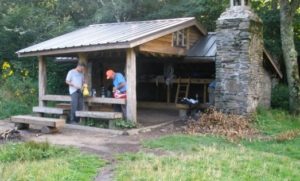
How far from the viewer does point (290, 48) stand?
48.6 feet

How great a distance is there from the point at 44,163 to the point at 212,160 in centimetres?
313

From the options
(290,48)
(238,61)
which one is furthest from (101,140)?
(290,48)

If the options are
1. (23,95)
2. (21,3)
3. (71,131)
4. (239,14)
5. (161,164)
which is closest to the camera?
(161,164)

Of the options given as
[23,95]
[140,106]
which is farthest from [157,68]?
[23,95]

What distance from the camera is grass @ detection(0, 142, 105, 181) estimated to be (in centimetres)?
709

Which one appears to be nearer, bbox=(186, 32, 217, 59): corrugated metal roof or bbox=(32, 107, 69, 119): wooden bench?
bbox=(32, 107, 69, 119): wooden bench

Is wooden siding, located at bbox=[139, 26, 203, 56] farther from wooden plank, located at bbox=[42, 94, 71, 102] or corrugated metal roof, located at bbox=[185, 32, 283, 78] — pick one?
wooden plank, located at bbox=[42, 94, 71, 102]

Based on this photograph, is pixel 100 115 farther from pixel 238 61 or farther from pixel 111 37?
pixel 238 61

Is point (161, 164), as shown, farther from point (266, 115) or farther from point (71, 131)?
point (266, 115)

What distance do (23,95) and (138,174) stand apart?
39.8 feet

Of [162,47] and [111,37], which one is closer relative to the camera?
[111,37]

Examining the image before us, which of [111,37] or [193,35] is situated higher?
[193,35]

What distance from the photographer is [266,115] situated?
551 inches

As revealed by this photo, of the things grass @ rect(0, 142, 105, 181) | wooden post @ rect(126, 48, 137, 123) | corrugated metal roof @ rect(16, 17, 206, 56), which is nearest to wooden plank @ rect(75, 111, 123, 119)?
wooden post @ rect(126, 48, 137, 123)
